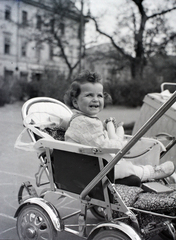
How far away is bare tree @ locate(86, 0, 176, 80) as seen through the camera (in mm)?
6543

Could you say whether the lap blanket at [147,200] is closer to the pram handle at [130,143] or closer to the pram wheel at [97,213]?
the pram handle at [130,143]

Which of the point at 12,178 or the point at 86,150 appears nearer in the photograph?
the point at 86,150

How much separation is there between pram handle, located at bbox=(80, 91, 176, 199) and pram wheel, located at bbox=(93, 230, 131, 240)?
0.24 m

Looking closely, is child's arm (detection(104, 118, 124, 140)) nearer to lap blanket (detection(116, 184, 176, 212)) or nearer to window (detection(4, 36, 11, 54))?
lap blanket (detection(116, 184, 176, 212))

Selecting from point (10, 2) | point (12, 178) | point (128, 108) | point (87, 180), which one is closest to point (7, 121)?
point (12, 178)

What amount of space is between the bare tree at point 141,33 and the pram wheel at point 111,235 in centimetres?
515

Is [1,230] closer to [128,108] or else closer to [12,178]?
[12,178]

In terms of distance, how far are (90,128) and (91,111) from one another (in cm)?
14

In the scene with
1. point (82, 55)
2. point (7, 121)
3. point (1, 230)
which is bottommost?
point (1, 230)

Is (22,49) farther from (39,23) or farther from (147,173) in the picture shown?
(147,173)

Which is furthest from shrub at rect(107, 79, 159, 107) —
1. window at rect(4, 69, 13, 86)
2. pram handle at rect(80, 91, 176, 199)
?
pram handle at rect(80, 91, 176, 199)

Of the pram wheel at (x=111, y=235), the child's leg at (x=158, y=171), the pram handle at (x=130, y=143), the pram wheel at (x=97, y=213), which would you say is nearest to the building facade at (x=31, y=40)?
the pram wheel at (x=97, y=213)

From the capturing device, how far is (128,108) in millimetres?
6309

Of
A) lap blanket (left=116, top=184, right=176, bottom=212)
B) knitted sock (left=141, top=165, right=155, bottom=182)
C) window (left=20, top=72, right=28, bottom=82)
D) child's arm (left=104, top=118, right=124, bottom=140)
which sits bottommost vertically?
lap blanket (left=116, top=184, right=176, bottom=212)
